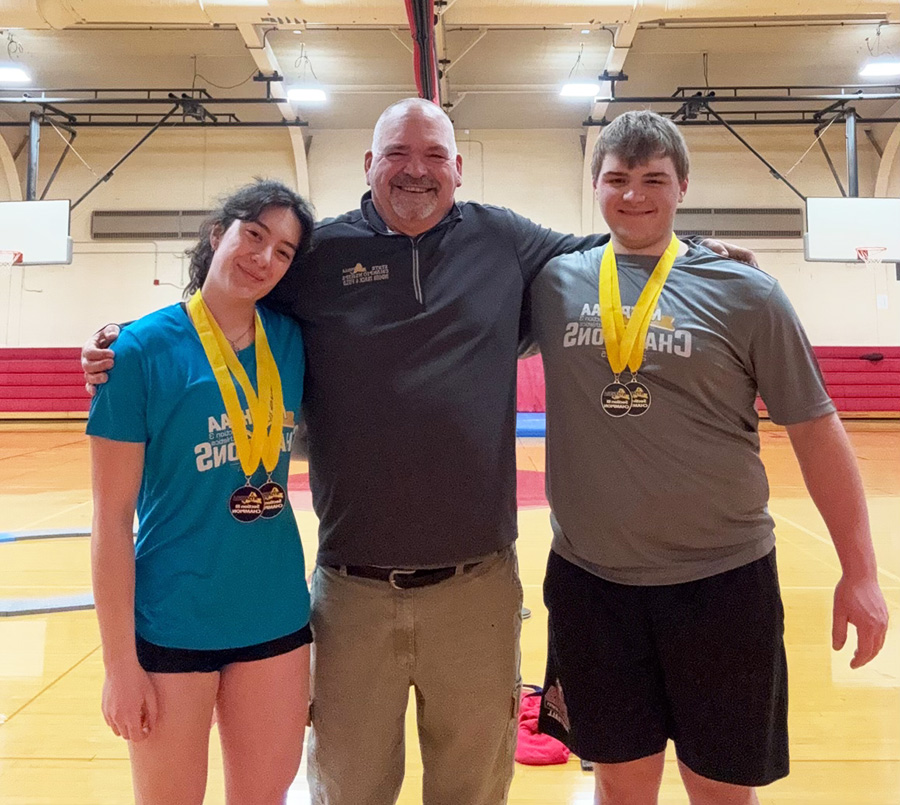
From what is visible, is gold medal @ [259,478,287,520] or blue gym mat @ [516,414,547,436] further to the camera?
blue gym mat @ [516,414,547,436]

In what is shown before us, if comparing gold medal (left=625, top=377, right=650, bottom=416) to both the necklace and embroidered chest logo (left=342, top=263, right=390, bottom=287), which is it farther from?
the necklace

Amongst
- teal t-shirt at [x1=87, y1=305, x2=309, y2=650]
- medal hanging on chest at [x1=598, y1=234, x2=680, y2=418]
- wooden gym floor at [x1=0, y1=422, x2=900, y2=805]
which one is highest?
medal hanging on chest at [x1=598, y1=234, x2=680, y2=418]

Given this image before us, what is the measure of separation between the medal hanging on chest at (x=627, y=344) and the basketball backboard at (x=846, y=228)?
34.7 ft

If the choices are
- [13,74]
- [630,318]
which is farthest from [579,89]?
[630,318]

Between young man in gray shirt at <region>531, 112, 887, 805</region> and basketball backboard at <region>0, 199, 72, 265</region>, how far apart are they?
38.3 ft

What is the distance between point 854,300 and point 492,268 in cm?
1507

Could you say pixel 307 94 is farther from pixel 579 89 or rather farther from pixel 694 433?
pixel 694 433

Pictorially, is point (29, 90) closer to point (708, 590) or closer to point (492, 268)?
point (492, 268)

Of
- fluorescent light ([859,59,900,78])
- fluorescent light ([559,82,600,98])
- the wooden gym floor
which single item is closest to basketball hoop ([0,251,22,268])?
the wooden gym floor

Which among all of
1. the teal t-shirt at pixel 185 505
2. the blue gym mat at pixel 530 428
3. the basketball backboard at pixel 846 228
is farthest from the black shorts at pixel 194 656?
the basketball backboard at pixel 846 228

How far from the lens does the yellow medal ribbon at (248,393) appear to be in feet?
5.13

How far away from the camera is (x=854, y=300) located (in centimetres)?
1447

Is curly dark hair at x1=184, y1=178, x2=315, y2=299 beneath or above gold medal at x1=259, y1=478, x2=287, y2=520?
above

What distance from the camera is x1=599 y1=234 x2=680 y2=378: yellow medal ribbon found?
1.64 metres
